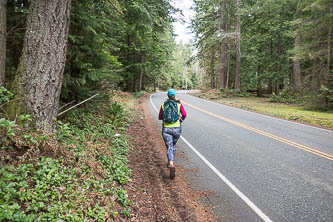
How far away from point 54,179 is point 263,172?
475 cm

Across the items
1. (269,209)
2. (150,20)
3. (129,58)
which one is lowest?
(269,209)

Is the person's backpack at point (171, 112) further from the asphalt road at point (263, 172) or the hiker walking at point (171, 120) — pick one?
the asphalt road at point (263, 172)

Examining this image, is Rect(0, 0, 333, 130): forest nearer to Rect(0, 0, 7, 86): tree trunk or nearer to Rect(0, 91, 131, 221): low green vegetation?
Rect(0, 0, 7, 86): tree trunk

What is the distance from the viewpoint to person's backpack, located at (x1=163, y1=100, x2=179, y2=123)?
16.6 feet

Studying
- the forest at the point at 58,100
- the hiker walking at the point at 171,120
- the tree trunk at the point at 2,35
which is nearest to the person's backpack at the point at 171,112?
the hiker walking at the point at 171,120

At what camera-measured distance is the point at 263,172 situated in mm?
5176

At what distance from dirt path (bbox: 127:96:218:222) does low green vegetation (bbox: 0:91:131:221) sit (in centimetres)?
27

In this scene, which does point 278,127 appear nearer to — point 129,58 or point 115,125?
point 115,125

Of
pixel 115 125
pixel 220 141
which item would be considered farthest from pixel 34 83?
pixel 220 141

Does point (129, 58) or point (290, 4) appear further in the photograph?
point (129, 58)

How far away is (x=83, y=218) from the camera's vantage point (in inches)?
110

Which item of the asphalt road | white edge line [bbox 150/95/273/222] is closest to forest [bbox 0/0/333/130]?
the asphalt road

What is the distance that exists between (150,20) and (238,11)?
19683 mm

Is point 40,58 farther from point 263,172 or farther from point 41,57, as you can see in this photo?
point 263,172
